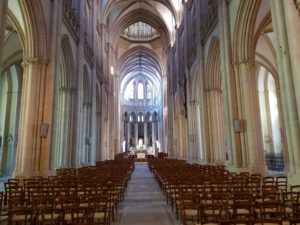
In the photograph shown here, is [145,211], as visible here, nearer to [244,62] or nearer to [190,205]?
[190,205]

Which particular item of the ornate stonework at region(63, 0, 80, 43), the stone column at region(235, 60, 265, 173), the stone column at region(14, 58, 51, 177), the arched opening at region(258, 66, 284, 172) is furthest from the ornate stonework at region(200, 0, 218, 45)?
the stone column at region(14, 58, 51, 177)

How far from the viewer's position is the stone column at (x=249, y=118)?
38.1 ft

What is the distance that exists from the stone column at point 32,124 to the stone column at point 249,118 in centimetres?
911

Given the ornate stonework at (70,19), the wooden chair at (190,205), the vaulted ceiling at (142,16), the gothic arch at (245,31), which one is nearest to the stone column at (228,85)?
the gothic arch at (245,31)

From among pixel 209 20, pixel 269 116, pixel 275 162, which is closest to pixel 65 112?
pixel 209 20

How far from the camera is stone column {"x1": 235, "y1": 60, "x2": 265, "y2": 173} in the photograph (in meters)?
11.6

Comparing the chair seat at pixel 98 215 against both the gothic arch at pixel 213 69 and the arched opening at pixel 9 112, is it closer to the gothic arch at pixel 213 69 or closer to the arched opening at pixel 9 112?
the gothic arch at pixel 213 69

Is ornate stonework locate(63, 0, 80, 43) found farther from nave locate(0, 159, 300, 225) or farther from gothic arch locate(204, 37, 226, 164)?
nave locate(0, 159, 300, 225)

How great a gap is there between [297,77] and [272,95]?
18456mm

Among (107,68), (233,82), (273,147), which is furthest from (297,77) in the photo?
(107,68)

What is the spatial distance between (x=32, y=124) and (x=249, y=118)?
9.92m

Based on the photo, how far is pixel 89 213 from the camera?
4.21 m

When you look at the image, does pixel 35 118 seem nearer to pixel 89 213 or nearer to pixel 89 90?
pixel 89 213

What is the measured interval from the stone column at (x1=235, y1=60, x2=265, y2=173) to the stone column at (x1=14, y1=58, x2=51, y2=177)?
9.11 meters
